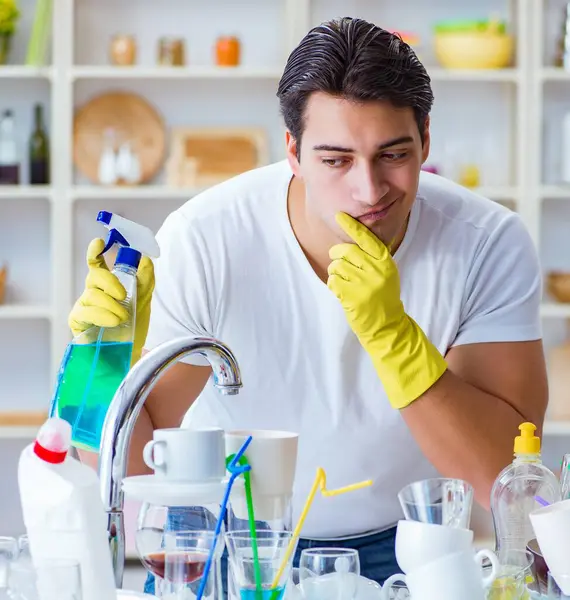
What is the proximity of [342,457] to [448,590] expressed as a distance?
2.39 ft

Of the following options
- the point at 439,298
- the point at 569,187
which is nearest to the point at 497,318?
the point at 439,298

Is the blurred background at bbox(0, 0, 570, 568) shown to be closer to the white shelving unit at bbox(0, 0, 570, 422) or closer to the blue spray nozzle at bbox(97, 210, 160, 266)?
the white shelving unit at bbox(0, 0, 570, 422)

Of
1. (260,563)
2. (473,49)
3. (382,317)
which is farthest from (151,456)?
(473,49)

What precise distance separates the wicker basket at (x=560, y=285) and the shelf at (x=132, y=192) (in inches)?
50.2

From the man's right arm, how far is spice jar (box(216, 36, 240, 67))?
2163 mm

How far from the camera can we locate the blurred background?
11.9 ft

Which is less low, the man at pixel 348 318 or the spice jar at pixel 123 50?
the spice jar at pixel 123 50

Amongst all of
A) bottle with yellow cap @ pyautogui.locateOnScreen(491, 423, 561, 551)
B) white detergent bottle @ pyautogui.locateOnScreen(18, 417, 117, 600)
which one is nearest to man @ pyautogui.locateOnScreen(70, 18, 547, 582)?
bottle with yellow cap @ pyautogui.locateOnScreen(491, 423, 561, 551)

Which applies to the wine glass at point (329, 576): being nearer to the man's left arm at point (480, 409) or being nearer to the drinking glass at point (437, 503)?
the drinking glass at point (437, 503)

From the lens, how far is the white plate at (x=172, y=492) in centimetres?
93

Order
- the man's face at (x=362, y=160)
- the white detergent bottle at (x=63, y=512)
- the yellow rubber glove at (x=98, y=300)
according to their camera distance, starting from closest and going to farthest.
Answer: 1. the white detergent bottle at (x=63, y=512)
2. the yellow rubber glove at (x=98, y=300)
3. the man's face at (x=362, y=160)

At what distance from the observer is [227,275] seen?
1671 millimetres

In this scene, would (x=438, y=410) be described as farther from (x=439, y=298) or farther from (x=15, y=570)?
(x=15, y=570)

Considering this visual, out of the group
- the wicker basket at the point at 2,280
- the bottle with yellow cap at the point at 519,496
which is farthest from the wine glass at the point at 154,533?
the wicker basket at the point at 2,280
